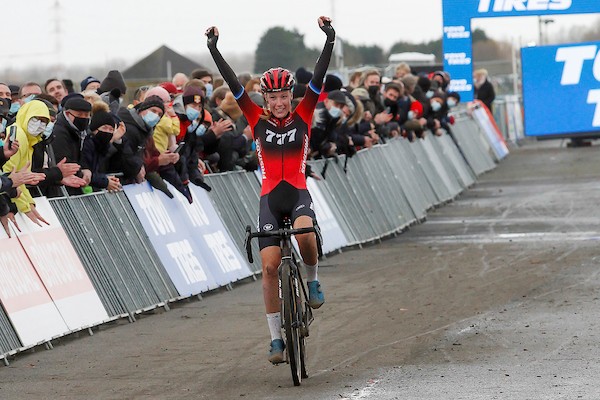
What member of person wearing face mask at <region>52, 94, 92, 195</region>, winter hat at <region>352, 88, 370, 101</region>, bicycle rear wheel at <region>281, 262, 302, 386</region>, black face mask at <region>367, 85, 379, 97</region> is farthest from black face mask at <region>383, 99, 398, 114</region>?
bicycle rear wheel at <region>281, 262, 302, 386</region>

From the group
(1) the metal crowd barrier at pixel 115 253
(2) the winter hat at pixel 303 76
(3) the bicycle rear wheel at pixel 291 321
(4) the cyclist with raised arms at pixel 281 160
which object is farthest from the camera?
(2) the winter hat at pixel 303 76

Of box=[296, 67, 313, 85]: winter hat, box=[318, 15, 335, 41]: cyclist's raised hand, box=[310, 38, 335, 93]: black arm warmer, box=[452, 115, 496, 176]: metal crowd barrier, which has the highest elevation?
box=[318, 15, 335, 41]: cyclist's raised hand

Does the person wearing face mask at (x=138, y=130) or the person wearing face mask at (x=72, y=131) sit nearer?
the person wearing face mask at (x=72, y=131)

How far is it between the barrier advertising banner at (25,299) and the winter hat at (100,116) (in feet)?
6.69

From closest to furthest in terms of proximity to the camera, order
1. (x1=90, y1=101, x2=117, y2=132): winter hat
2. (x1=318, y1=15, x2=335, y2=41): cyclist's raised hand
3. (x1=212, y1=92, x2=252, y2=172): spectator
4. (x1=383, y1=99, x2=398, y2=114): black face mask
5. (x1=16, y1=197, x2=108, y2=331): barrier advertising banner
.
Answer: (x1=318, y1=15, x2=335, y2=41): cyclist's raised hand < (x1=16, y1=197, x2=108, y2=331): barrier advertising banner < (x1=90, y1=101, x2=117, y2=132): winter hat < (x1=212, y1=92, x2=252, y2=172): spectator < (x1=383, y1=99, x2=398, y2=114): black face mask

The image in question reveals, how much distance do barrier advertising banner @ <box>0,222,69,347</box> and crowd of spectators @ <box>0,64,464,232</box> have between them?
309 millimetres

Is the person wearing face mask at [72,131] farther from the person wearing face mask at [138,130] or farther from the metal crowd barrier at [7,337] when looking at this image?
the metal crowd barrier at [7,337]

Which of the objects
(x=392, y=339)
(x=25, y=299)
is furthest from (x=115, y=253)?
(x=392, y=339)

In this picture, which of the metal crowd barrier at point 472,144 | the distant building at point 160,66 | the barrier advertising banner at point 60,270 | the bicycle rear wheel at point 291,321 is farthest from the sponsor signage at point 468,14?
the bicycle rear wheel at point 291,321

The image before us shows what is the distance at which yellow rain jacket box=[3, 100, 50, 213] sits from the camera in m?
12.5

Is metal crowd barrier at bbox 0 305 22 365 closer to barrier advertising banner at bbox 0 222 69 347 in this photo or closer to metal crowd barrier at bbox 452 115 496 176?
barrier advertising banner at bbox 0 222 69 347

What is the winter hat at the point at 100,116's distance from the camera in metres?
14.2

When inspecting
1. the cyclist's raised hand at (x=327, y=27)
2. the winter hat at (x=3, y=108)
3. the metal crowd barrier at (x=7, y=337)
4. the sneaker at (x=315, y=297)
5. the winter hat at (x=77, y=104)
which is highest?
the cyclist's raised hand at (x=327, y=27)

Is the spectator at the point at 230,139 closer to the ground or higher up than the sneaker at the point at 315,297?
higher up
